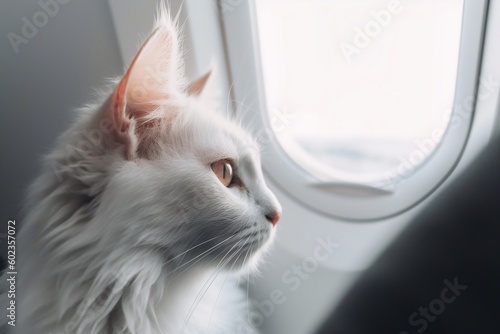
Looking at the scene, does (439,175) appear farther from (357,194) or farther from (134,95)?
(134,95)

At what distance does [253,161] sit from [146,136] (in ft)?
0.63

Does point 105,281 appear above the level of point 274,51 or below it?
below

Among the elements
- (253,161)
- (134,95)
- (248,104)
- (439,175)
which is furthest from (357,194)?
(134,95)

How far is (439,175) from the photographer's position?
0.99 metres
